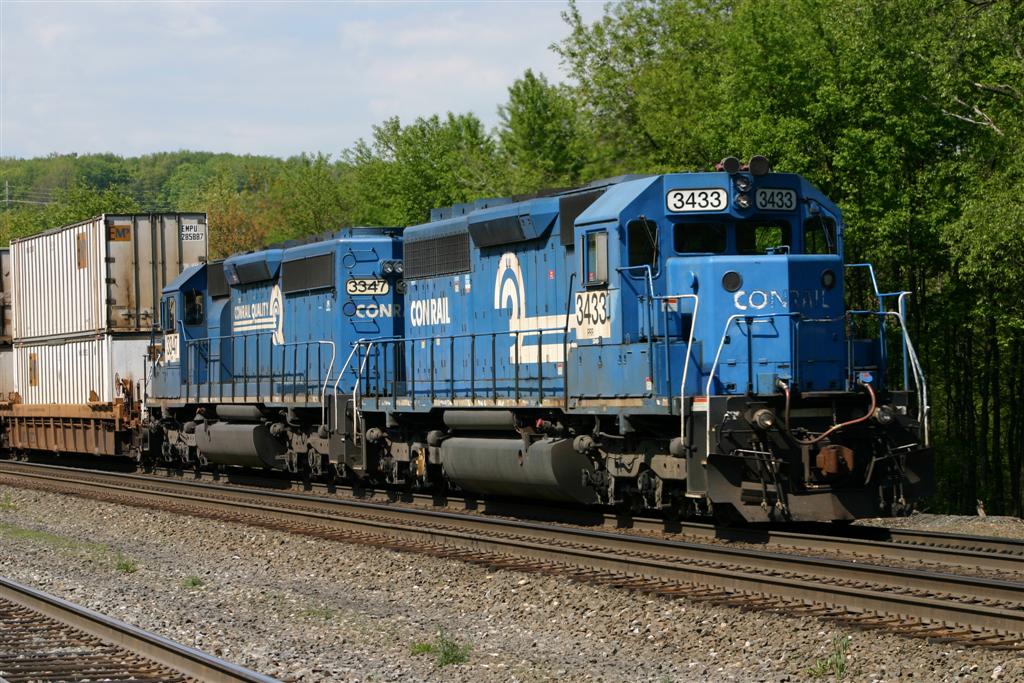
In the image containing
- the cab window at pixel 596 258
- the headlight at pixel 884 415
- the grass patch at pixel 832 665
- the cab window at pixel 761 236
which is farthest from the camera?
the cab window at pixel 596 258

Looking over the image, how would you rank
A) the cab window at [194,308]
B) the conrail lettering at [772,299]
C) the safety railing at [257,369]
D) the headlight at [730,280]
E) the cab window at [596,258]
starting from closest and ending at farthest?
1. the conrail lettering at [772,299]
2. the headlight at [730,280]
3. the cab window at [596,258]
4. the safety railing at [257,369]
5. the cab window at [194,308]

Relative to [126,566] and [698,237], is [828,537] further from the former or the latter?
[126,566]

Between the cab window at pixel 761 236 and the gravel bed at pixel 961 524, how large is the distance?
3346 mm

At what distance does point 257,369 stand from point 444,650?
44.5 ft

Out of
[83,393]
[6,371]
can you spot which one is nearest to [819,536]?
[83,393]

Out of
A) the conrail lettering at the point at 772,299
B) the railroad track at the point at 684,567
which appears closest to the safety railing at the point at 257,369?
the railroad track at the point at 684,567

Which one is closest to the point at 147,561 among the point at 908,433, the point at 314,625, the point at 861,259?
the point at 314,625

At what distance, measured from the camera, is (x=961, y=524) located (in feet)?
47.9

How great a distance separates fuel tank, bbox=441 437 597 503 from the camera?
46.0ft

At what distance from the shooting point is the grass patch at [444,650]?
320 inches

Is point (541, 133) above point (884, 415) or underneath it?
above

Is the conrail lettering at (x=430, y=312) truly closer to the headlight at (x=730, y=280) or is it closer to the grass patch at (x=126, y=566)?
the headlight at (x=730, y=280)

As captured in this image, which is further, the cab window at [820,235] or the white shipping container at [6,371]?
the white shipping container at [6,371]

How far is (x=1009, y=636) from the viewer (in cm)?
794
